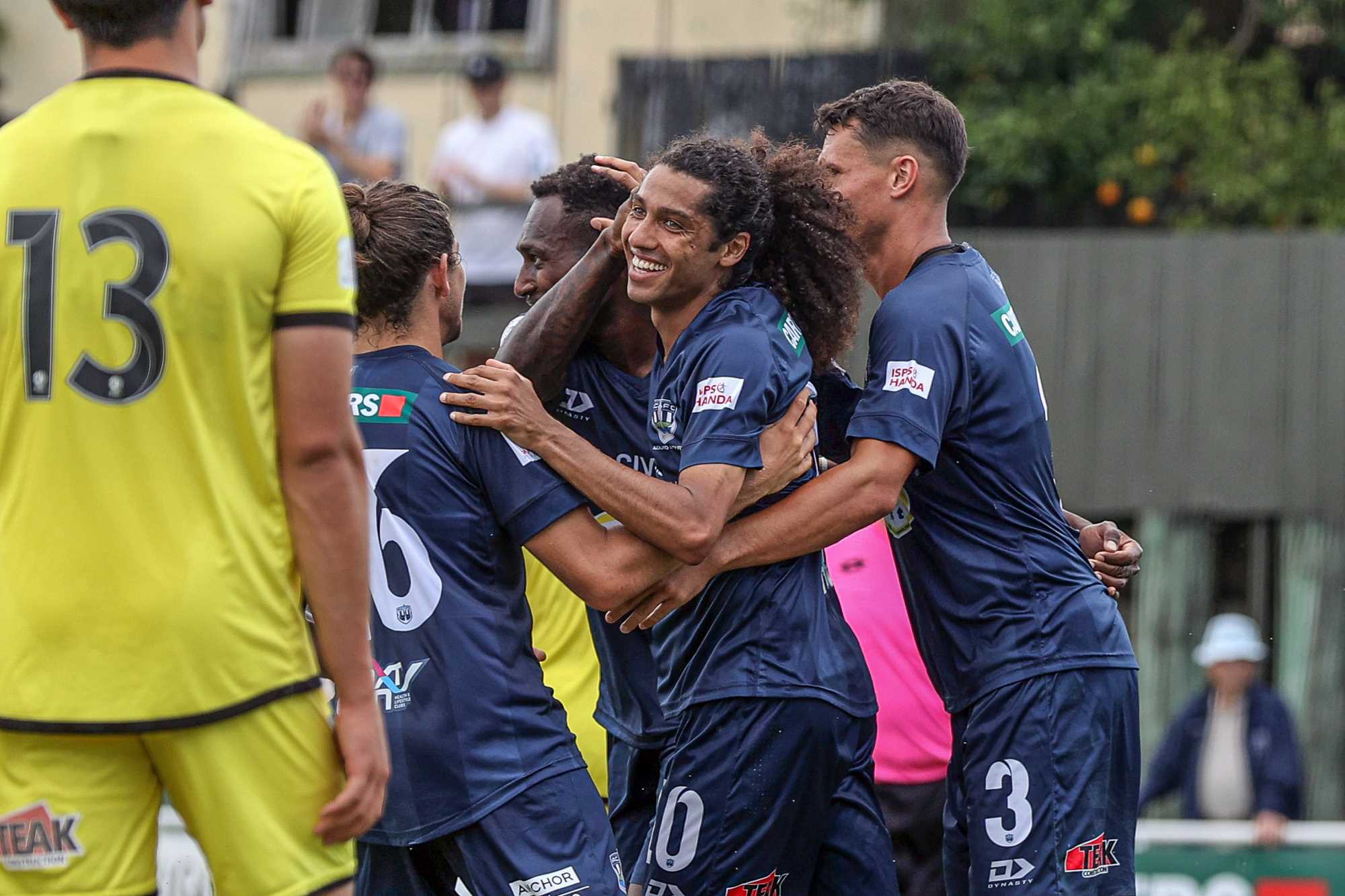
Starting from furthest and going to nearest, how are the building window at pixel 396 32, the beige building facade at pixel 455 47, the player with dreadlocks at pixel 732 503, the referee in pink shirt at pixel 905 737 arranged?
1. the building window at pixel 396 32
2. the beige building facade at pixel 455 47
3. the referee in pink shirt at pixel 905 737
4. the player with dreadlocks at pixel 732 503

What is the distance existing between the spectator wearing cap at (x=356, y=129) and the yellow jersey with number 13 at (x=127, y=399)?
34.7 feet

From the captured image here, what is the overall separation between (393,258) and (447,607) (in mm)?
853

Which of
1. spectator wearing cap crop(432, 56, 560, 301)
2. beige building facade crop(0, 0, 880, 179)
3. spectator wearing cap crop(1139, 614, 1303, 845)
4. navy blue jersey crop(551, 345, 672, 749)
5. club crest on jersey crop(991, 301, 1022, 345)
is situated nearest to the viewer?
club crest on jersey crop(991, 301, 1022, 345)

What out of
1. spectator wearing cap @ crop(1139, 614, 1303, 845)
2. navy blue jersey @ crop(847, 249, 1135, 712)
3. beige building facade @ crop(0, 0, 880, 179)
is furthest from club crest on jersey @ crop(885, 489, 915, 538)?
beige building facade @ crop(0, 0, 880, 179)

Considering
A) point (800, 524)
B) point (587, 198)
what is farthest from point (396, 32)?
point (800, 524)

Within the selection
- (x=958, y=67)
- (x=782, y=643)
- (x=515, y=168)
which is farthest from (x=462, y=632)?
(x=958, y=67)

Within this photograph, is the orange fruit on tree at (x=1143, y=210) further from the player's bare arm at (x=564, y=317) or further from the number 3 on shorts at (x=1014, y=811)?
the number 3 on shorts at (x=1014, y=811)

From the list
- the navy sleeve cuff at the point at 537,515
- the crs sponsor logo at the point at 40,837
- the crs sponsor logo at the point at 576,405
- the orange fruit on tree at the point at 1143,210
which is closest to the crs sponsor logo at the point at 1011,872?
the navy sleeve cuff at the point at 537,515

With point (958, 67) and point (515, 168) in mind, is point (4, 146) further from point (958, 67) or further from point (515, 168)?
point (958, 67)

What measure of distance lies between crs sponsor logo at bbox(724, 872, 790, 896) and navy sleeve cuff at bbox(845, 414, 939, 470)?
110 cm

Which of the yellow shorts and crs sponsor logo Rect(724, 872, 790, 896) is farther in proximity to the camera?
crs sponsor logo Rect(724, 872, 790, 896)

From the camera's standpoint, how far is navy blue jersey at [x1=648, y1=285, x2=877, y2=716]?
4.41 metres

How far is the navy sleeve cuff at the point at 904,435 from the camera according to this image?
454 cm

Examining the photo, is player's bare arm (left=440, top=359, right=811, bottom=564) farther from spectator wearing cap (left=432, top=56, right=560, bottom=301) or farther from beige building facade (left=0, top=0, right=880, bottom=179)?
beige building facade (left=0, top=0, right=880, bottom=179)
